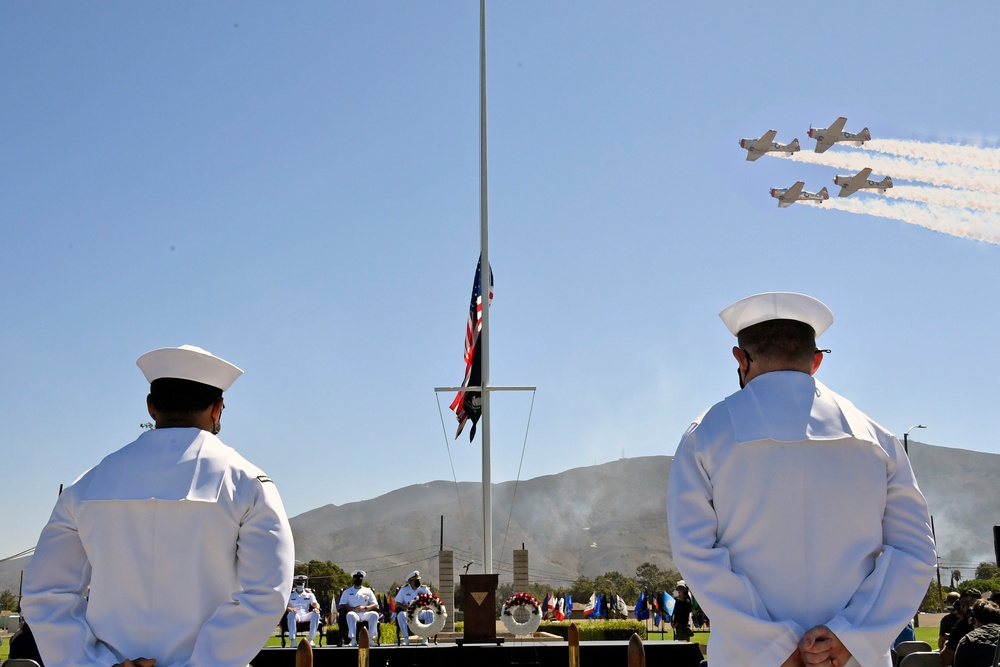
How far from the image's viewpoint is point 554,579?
15800 cm

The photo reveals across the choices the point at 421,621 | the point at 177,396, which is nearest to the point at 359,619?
the point at 421,621

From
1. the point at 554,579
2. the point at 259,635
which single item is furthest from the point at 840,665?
the point at 554,579

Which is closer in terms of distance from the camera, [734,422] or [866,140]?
[734,422]

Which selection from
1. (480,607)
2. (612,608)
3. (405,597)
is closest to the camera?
(480,607)

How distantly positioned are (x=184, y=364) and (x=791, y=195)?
140ft

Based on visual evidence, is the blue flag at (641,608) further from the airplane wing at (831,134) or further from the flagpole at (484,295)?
the airplane wing at (831,134)

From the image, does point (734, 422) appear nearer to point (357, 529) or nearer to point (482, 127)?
point (482, 127)

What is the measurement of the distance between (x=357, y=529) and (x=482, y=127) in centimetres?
17084

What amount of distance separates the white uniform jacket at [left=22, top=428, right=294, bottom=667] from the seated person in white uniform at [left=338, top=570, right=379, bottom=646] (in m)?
16.4

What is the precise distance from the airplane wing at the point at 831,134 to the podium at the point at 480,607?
31580mm

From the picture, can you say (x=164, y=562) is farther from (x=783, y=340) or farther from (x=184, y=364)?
(x=783, y=340)

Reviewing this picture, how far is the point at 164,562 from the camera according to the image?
3.62 m

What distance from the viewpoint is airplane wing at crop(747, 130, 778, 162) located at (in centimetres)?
4291

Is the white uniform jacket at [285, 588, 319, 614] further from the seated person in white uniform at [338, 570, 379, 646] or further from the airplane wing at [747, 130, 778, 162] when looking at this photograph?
the airplane wing at [747, 130, 778, 162]
